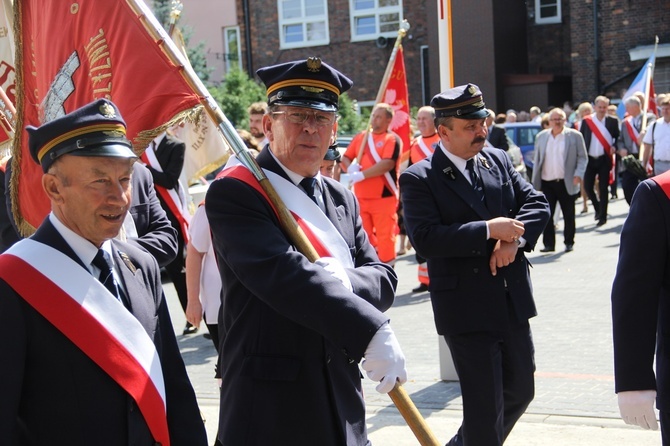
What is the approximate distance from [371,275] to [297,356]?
40 cm

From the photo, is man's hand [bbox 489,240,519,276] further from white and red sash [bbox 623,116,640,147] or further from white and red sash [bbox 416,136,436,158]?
white and red sash [bbox 623,116,640,147]

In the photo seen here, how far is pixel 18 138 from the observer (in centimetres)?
450

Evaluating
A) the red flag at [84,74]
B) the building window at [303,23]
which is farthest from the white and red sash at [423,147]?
the building window at [303,23]

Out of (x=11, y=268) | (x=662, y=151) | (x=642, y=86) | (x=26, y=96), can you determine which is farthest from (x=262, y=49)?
(x=11, y=268)

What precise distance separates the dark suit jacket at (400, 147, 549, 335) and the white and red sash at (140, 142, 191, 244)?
4014 millimetres

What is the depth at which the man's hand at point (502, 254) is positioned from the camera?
4957mm

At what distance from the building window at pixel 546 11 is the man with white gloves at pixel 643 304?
90.9ft

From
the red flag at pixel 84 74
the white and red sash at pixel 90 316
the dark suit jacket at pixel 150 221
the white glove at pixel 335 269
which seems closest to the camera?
the white and red sash at pixel 90 316

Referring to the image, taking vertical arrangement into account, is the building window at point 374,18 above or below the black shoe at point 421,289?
above

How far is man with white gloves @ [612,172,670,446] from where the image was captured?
3381mm

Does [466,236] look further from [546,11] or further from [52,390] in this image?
[546,11]

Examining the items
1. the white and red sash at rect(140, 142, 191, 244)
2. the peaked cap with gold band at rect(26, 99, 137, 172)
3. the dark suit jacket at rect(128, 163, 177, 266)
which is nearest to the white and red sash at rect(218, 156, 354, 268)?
the peaked cap with gold band at rect(26, 99, 137, 172)

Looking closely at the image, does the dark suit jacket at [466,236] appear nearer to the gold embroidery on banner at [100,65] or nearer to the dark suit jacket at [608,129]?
the gold embroidery on banner at [100,65]

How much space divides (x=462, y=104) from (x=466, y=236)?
72cm
